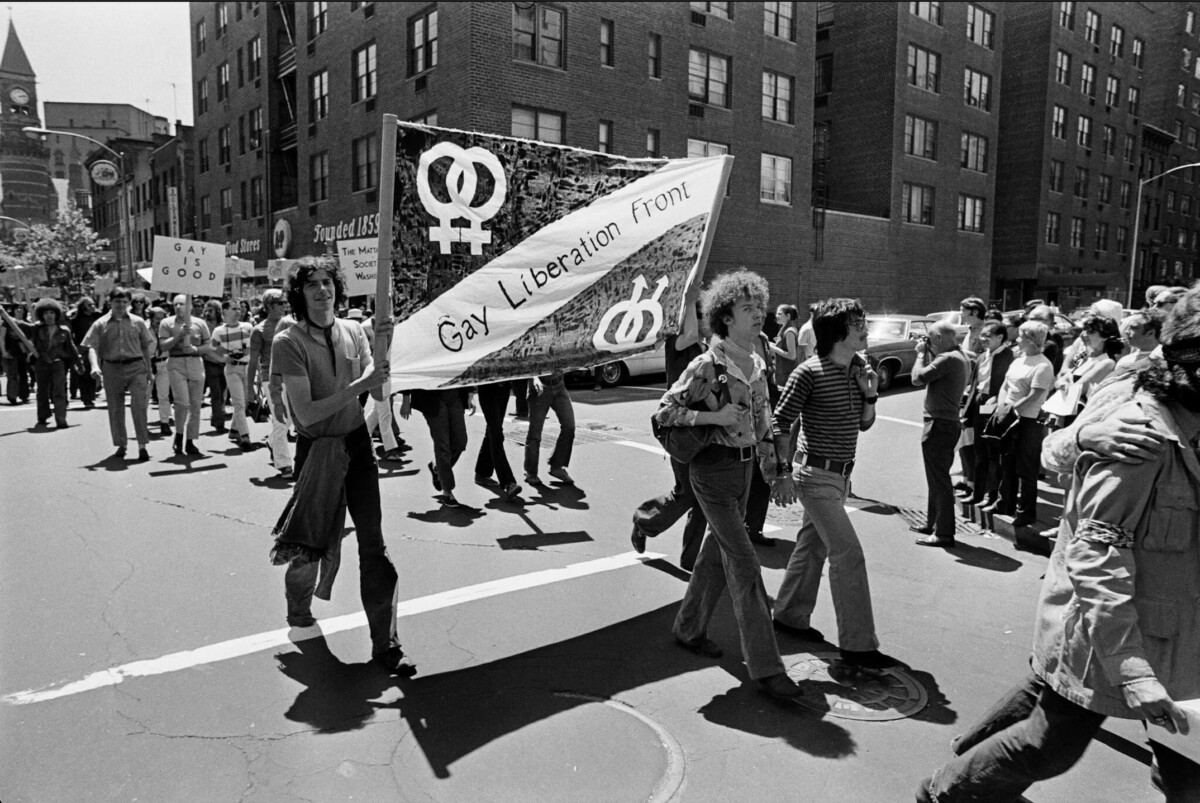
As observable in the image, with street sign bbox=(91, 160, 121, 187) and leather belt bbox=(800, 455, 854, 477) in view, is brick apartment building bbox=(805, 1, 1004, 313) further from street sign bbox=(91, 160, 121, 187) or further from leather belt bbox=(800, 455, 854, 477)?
street sign bbox=(91, 160, 121, 187)

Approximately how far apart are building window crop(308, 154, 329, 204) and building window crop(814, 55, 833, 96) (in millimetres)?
21601

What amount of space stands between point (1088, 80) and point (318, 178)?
40159 millimetres

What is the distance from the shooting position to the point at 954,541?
266 inches

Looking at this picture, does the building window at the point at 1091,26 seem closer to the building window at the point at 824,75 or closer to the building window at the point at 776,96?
the building window at the point at 824,75

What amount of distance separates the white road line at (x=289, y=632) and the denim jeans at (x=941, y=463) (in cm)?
239

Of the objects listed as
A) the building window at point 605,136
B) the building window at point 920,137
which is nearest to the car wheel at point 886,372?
the building window at point 605,136

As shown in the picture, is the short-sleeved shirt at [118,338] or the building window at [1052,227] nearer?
the short-sleeved shirt at [118,338]

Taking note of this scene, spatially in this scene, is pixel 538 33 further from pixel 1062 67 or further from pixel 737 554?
pixel 1062 67

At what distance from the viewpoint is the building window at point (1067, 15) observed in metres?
40.6

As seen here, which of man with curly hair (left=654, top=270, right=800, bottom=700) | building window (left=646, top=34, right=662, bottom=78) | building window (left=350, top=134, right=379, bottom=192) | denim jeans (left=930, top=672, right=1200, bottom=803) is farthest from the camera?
building window (left=350, top=134, right=379, bottom=192)

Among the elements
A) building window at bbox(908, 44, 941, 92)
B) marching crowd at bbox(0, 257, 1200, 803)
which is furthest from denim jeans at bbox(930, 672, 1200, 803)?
building window at bbox(908, 44, 941, 92)

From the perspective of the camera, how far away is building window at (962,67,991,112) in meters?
37.2

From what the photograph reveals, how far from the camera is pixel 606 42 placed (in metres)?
25.3

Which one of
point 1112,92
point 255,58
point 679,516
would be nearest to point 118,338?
point 679,516
